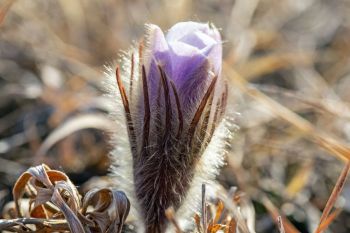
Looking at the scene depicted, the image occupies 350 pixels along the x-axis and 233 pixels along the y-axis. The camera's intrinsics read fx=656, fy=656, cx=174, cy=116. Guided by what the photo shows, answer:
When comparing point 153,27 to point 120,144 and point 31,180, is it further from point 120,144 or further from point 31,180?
point 31,180

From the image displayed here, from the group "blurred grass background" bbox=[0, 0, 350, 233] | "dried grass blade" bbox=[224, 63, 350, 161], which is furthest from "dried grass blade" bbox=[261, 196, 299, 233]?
"dried grass blade" bbox=[224, 63, 350, 161]

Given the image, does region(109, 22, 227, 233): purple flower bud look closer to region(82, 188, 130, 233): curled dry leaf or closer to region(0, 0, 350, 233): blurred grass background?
region(82, 188, 130, 233): curled dry leaf

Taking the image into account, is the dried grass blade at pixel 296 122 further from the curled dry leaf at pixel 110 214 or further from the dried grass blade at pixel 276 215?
the curled dry leaf at pixel 110 214

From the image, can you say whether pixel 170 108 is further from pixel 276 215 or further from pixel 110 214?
pixel 276 215

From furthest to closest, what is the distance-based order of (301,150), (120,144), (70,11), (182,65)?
1. (70,11)
2. (301,150)
3. (120,144)
4. (182,65)

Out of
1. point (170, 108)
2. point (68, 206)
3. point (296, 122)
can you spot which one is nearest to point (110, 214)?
point (68, 206)

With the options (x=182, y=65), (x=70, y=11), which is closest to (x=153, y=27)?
(x=182, y=65)
